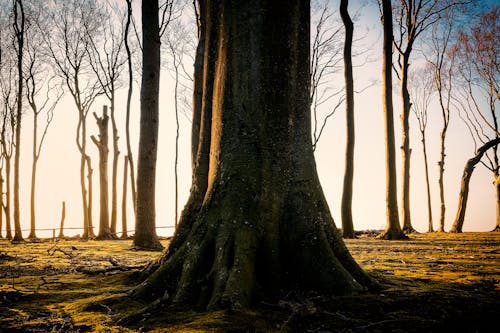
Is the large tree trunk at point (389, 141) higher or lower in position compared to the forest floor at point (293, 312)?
higher

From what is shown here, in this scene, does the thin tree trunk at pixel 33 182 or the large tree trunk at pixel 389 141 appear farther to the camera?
the thin tree trunk at pixel 33 182

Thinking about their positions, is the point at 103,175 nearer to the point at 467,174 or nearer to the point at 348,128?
the point at 348,128

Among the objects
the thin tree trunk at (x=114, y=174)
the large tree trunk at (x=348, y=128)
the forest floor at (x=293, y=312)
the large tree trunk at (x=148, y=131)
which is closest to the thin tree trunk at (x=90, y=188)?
the thin tree trunk at (x=114, y=174)

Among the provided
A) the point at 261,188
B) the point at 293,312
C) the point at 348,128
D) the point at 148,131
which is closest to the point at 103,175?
the point at 148,131

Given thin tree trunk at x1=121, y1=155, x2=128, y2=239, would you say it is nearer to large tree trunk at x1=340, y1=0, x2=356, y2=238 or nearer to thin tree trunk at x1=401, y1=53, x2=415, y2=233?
large tree trunk at x1=340, y1=0, x2=356, y2=238

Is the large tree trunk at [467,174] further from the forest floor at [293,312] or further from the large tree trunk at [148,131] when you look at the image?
the large tree trunk at [148,131]

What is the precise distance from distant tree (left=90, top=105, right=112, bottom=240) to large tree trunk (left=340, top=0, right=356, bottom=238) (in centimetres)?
1176

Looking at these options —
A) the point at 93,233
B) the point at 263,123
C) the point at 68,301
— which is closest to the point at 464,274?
the point at 263,123

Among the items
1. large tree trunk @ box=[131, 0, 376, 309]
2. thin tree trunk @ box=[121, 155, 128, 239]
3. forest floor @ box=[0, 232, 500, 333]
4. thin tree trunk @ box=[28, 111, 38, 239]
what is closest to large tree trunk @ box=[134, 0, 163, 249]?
forest floor @ box=[0, 232, 500, 333]

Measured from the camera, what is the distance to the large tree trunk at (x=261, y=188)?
115 inches

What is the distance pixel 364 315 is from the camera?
95.8 inches

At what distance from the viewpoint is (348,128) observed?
11.9 m

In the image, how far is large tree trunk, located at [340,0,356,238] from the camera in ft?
38.4

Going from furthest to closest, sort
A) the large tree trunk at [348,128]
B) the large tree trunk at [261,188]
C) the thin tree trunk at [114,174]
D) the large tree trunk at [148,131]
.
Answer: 1. the thin tree trunk at [114,174]
2. the large tree trunk at [348,128]
3. the large tree trunk at [148,131]
4. the large tree trunk at [261,188]
